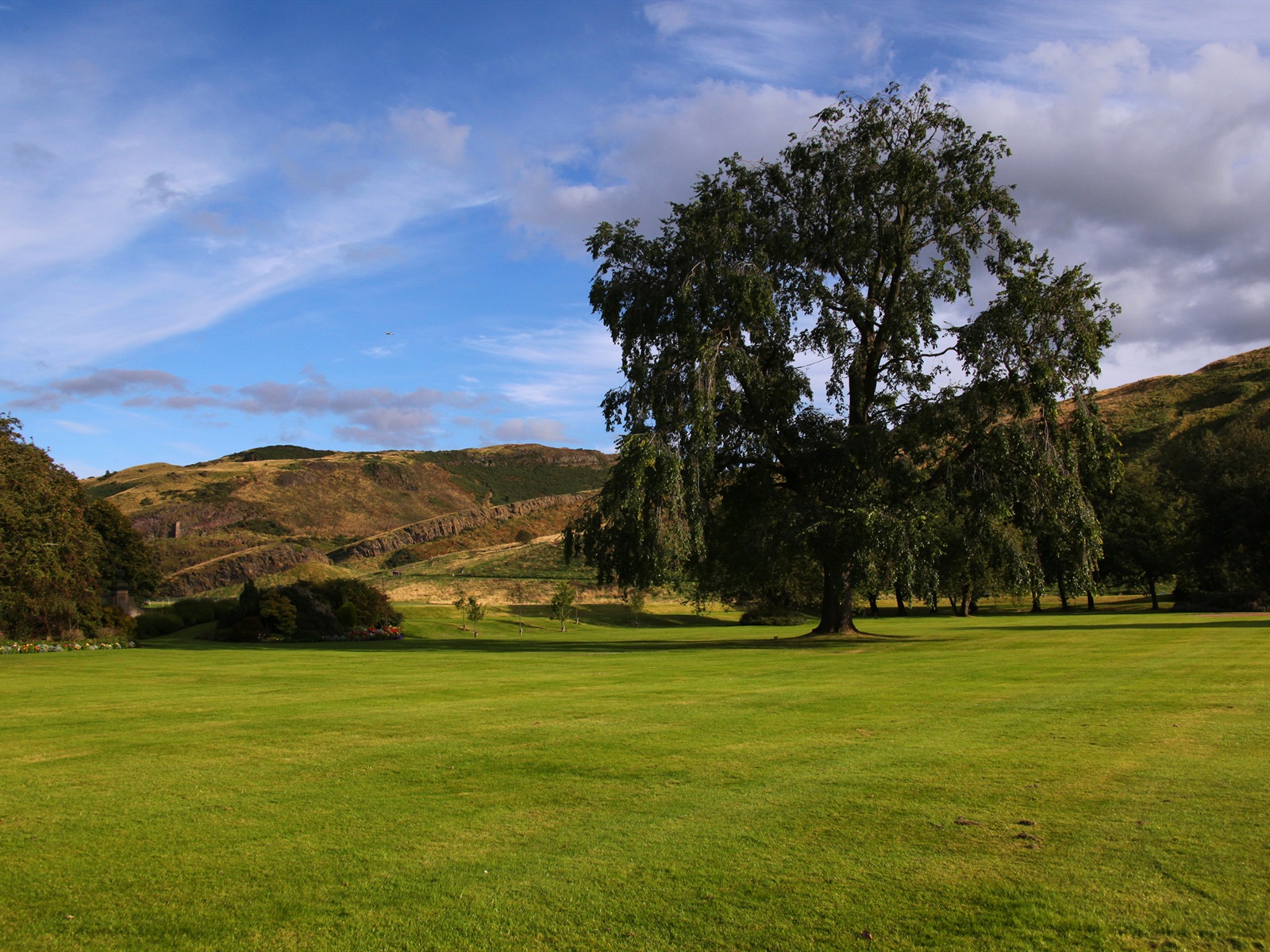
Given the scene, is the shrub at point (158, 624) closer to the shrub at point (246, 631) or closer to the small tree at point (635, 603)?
the shrub at point (246, 631)

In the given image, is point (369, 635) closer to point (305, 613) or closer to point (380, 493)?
point (305, 613)

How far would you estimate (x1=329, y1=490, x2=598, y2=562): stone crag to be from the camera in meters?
99.9

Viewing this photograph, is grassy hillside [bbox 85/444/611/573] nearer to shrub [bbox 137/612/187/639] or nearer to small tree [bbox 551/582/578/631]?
small tree [bbox 551/582/578/631]

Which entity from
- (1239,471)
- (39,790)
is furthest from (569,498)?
(39,790)

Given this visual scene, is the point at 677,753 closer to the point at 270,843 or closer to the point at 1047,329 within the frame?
the point at 270,843

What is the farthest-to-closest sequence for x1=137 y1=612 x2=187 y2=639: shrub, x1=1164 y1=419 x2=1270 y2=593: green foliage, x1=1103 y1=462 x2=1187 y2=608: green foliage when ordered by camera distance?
x1=1103 y1=462 x2=1187 y2=608: green foliage, x1=1164 y1=419 x2=1270 y2=593: green foliage, x1=137 y1=612 x2=187 y2=639: shrub

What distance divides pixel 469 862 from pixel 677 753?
346 centimetres

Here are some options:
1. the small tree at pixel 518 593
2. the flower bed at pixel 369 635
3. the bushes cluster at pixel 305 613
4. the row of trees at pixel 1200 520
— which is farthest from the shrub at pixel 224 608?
the row of trees at pixel 1200 520

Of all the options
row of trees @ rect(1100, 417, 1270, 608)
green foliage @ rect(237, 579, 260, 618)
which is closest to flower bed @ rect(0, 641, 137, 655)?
green foliage @ rect(237, 579, 260, 618)

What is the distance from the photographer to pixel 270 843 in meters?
5.67

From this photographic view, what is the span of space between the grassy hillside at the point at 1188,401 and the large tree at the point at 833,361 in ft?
186

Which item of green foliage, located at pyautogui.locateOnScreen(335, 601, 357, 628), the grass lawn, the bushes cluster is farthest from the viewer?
green foliage, located at pyautogui.locateOnScreen(335, 601, 357, 628)

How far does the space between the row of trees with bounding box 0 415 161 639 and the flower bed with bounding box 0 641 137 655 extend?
1269mm

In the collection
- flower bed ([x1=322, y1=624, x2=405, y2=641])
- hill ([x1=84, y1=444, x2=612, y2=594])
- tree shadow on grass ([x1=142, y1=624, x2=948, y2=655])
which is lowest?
flower bed ([x1=322, y1=624, x2=405, y2=641])
